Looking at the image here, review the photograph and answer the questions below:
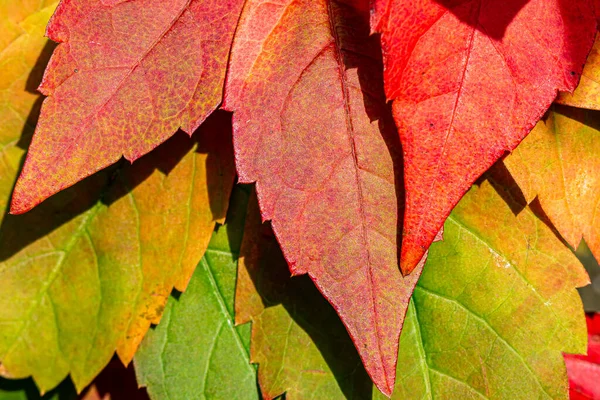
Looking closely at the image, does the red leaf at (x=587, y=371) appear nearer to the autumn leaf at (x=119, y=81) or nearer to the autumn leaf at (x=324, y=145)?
the autumn leaf at (x=324, y=145)

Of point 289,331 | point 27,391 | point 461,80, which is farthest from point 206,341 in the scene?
point 461,80

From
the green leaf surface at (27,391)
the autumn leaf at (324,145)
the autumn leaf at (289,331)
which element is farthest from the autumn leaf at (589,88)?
the green leaf surface at (27,391)

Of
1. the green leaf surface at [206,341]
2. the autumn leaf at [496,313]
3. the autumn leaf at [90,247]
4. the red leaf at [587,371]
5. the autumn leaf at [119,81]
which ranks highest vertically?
the autumn leaf at [119,81]

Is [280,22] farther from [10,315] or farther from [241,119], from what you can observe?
[10,315]

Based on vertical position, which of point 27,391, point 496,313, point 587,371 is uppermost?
point 27,391

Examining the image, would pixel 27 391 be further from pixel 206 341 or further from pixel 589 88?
pixel 589 88

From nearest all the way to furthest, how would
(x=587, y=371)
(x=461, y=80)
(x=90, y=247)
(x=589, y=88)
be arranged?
(x=461, y=80) → (x=589, y=88) → (x=90, y=247) → (x=587, y=371)
